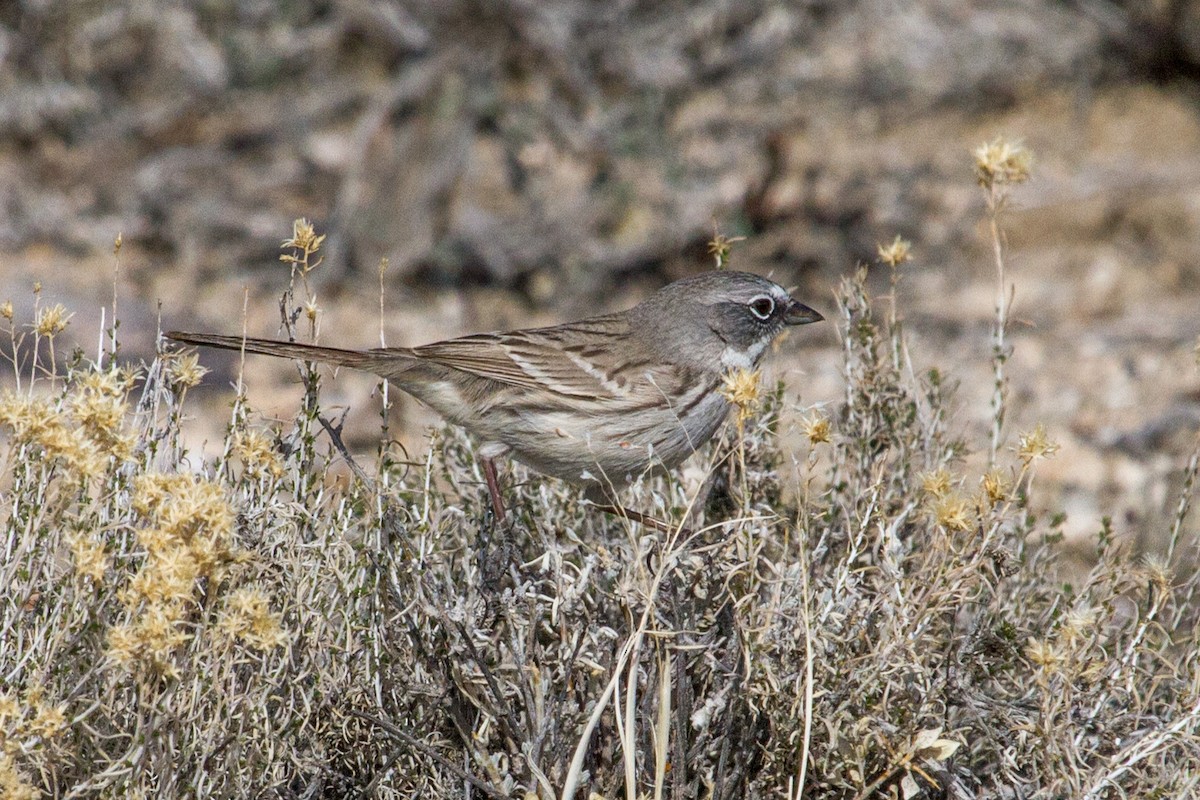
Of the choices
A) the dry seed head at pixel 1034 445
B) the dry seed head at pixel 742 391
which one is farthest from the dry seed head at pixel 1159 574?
the dry seed head at pixel 742 391

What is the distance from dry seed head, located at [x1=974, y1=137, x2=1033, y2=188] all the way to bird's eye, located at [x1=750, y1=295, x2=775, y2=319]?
1.18 meters

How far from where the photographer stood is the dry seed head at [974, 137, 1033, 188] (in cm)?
388

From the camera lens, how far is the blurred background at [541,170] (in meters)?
8.10

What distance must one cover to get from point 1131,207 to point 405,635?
6.45m

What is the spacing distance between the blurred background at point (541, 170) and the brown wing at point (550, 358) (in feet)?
8.52

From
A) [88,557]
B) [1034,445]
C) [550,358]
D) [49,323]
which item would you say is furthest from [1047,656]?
[49,323]

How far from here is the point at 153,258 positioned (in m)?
8.35

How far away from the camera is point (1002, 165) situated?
389 centimetres

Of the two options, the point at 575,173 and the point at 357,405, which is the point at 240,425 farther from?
the point at 575,173

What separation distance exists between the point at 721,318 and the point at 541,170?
3988 millimetres

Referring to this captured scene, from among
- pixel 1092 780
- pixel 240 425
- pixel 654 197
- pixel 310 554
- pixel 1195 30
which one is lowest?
pixel 1092 780

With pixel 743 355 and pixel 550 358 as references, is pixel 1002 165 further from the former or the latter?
pixel 550 358

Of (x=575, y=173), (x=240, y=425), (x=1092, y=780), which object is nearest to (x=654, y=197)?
(x=575, y=173)

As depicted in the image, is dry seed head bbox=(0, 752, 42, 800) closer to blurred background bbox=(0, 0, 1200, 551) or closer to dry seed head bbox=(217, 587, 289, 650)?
dry seed head bbox=(217, 587, 289, 650)
